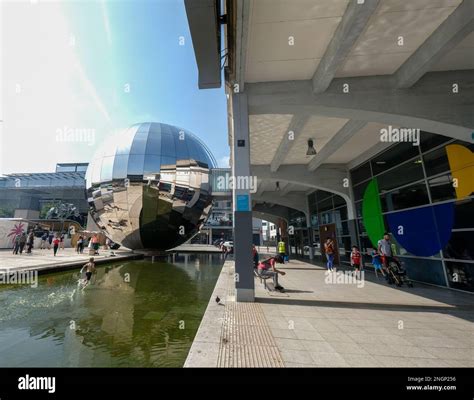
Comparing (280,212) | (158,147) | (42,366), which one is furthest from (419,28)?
(280,212)

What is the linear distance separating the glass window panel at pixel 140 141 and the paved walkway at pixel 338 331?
10.6 m

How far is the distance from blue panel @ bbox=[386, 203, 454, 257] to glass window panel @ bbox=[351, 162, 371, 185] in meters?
2.76

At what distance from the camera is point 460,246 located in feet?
23.9

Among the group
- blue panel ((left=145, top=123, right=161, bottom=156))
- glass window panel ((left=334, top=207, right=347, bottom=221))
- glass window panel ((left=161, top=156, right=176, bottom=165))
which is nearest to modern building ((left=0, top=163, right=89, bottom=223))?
blue panel ((left=145, top=123, right=161, bottom=156))

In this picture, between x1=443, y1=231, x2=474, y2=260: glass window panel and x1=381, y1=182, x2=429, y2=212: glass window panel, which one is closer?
x1=443, y1=231, x2=474, y2=260: glass window panel

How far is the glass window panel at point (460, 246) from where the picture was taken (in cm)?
695

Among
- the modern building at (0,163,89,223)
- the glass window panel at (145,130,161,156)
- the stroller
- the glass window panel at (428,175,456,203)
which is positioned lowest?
the stroller

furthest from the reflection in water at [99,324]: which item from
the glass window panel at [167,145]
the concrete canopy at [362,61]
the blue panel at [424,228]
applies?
the glass window panel at [167,145]

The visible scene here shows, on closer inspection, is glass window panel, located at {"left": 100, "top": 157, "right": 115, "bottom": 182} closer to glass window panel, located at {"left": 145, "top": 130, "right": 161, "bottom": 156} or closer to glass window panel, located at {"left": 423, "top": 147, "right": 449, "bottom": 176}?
glass window panel, located at {"left": 145, "top": 130, "right": 161, "bottom": 156}

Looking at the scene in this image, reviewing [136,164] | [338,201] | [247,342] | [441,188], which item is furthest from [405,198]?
[136,164]

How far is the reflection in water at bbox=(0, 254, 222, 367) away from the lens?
11.8 ft

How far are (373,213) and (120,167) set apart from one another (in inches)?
558

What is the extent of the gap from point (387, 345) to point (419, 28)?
6447 millimetres

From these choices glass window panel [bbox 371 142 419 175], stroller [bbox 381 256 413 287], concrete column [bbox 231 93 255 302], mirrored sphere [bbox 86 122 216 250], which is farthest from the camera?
mirrored sphere [bbox 86 122 216 250]
